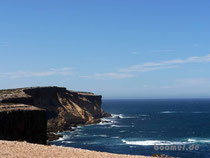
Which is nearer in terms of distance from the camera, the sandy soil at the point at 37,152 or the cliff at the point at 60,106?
the sandy soil at the point at 37,152

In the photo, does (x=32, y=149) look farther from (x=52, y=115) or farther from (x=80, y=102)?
(x=80, y=102)

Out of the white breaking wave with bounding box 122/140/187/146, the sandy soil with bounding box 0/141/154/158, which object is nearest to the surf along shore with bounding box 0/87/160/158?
the sandy soil with bounding box 0/141/154/158

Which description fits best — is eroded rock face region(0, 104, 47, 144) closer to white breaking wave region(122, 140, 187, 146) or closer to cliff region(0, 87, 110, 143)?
white breaking wave region(122, 140, 187, 146)

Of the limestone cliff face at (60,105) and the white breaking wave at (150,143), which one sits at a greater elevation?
the limestone cliff face at (60,105)

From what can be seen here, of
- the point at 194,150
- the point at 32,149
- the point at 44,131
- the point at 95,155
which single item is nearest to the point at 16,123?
the point at 44,131

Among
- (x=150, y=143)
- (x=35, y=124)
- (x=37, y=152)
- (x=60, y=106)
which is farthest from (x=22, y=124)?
(x=60, y=106)

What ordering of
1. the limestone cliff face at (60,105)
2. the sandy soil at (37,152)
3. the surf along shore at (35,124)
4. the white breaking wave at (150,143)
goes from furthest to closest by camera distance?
the limestone cliff face at (60,105)
the white breaking wave at (150,143)
the surf along shore at (35,124)
the sandy soil at (37,152)

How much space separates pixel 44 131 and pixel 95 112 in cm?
8744

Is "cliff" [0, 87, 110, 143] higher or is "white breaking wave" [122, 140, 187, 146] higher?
"cliff" [0, 87, 110, 143]

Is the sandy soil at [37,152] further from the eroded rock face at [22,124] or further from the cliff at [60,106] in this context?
the cliff at [60,106]

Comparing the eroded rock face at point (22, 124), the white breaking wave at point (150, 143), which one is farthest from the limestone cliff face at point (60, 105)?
the eroded rock face at point (22, 124)

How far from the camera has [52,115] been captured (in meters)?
98.2

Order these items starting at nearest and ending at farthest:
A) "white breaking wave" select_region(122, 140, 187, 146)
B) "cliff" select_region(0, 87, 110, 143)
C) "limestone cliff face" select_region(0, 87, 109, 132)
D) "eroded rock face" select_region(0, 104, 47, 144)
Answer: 1. "eroded rock face" select_region(0, 104, 47, 144)
2. "white breaking wave" select_region(122, 140, 187, 146)
3. "cliff" select_region(0, 87, 110, 143)
4. "limestone cliff face" select_region(0, 87, 109, 132)

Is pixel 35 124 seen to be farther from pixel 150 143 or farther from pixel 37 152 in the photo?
pixel 150 143
